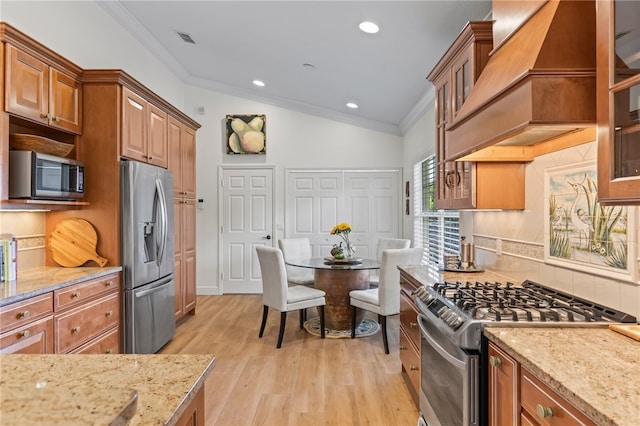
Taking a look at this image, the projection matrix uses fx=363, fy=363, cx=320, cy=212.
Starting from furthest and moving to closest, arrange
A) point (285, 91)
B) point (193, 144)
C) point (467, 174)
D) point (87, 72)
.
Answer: point (285, 91)
point (193, 144)
point (87, 72)
point (467, 174)

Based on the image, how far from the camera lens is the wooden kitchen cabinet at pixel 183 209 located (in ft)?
13.6

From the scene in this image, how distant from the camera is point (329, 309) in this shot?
4055 mm

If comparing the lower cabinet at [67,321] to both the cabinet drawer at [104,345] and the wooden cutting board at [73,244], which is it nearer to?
the cabinet drawer at [104,345]

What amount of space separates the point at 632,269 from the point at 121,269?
319cm

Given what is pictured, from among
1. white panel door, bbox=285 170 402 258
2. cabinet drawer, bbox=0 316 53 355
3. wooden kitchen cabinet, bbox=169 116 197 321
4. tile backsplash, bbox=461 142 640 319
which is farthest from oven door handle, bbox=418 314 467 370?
white panel door, bbox=285 170 402 258

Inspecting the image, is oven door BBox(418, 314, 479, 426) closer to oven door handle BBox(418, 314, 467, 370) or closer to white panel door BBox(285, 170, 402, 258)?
oven door handle BBox(418, 314, 467, 370)

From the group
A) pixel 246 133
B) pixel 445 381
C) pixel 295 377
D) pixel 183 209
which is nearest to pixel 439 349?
pixel 445 381

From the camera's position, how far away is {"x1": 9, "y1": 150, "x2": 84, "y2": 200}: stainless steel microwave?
7.48 ft

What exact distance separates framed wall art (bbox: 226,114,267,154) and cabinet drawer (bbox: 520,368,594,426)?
5278 millimetres

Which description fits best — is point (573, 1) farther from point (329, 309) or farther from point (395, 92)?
point (329, 309)

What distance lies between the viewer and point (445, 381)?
5.66 ft

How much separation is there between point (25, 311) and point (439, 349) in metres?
2.20

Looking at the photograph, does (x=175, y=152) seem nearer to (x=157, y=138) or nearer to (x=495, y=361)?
(x=157, y=138)

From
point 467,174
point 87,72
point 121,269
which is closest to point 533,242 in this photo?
point 467,174
